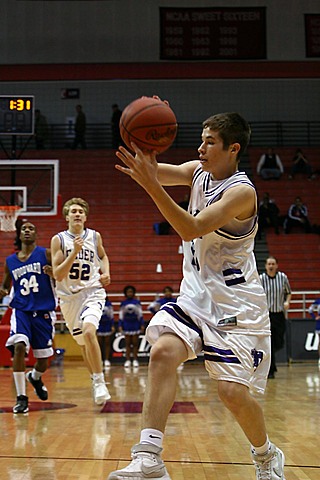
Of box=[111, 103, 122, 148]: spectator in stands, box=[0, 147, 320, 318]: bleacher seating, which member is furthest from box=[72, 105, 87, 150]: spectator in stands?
box=[111, 103, 122, 148]: spectator in stands

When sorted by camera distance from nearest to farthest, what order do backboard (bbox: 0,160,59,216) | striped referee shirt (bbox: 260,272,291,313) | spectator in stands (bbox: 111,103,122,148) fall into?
striped referee shirt (bbox: 260,272,291,313), backboard (bbox: 0,160,59,216), spectator in stands (bbox: 111,103,122,148)

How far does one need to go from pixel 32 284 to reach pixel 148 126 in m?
4.03

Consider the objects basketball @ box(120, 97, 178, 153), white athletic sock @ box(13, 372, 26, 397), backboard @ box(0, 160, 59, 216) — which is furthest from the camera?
backboard @ box(0, 160, 59, 216)

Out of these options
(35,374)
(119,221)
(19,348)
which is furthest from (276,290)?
(119,221)

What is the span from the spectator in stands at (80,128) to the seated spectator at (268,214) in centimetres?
565

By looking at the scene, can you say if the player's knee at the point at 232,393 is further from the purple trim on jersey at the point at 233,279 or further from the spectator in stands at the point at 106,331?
the spectator in stands at the point at 106,331

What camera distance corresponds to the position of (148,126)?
314cm

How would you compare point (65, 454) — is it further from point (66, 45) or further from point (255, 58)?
point (66, 45)

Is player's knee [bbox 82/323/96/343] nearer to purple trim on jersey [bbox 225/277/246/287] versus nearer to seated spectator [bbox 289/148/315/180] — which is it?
purple trim on jersey [bbox 225/277/246/287]

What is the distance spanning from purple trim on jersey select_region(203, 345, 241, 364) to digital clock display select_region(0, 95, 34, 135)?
372 inches

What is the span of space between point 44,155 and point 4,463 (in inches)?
665

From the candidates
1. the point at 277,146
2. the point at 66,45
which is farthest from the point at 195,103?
the point at 66,45

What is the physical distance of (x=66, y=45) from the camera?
59.8 feet

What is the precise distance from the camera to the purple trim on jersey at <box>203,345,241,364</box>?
3.24 m
